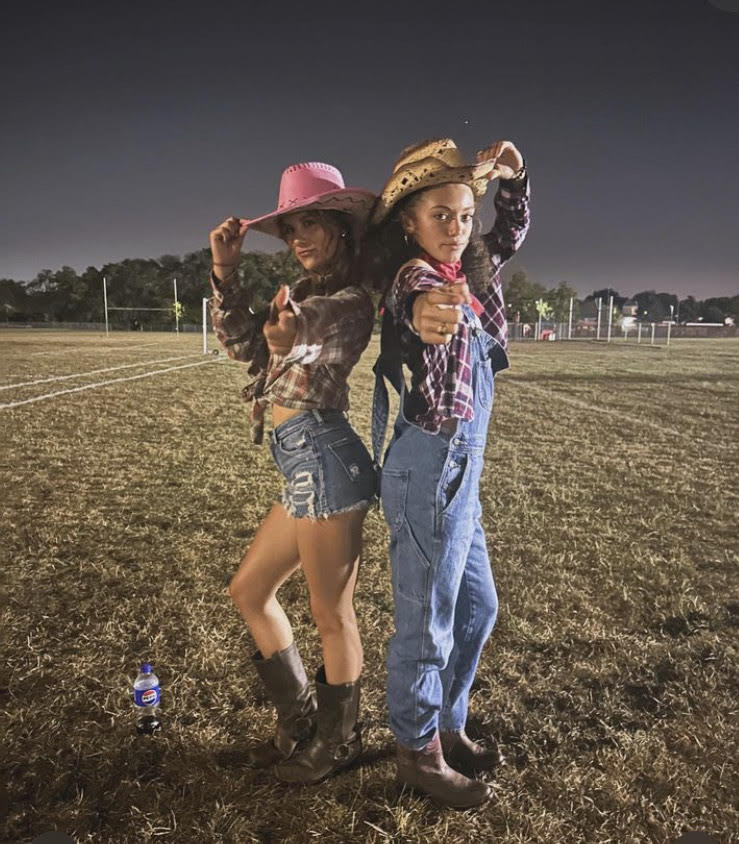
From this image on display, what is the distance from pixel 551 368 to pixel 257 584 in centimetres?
2111

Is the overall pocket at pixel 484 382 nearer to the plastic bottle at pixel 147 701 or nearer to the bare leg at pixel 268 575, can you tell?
the bare leg at pixel 268 575

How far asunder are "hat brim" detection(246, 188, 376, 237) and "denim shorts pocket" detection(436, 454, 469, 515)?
805mm

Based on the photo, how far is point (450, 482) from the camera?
1.81 meters

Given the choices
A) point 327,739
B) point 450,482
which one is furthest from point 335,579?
point 327,739

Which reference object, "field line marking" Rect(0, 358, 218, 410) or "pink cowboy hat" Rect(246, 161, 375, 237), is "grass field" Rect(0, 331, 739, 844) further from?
"field line marking" Rect(0, 358, 218, 410)

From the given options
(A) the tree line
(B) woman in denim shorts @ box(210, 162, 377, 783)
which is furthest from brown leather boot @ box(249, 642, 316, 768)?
(A) the tree line

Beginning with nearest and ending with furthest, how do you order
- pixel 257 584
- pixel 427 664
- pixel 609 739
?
pixel 427 664 < pixel 257 584 < pixel 609 739

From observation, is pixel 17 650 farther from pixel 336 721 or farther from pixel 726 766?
pixel 726 766

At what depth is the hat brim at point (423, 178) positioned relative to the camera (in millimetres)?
1763

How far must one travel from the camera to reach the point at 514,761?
2350mm

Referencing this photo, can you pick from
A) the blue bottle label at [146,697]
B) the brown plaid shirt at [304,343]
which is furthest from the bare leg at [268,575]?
the blue bottle label at [146,697]

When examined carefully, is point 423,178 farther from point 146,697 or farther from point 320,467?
point 146,697

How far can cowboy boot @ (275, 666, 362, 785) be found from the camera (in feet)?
7.10

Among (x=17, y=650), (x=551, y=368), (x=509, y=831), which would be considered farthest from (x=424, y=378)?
(x=551, y=368)
